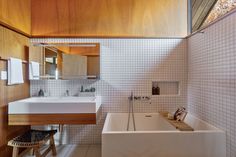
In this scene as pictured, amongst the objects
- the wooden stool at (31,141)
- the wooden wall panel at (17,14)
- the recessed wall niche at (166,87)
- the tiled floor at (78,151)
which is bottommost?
the tiled floor at (78,151)

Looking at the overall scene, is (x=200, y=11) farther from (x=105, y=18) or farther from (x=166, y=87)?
(x=105, y=18)

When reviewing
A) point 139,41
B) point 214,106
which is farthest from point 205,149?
point 139,41

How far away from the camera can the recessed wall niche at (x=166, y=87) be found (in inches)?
128

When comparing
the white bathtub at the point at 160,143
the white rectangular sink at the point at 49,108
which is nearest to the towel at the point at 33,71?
the white rectangular sink at the point at 49,108

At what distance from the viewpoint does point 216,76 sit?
2.31 metres

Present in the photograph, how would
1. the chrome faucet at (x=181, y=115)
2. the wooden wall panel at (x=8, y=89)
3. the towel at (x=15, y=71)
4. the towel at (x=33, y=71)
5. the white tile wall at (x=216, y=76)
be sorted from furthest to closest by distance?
the towel at (x=33, y=71) → the chrome faucet at (x=181, y=115) → the towel at (x=15, y=71) → the wooden wall panel at (x=8, y=89) → the white tile wall at (x=216, y=76)

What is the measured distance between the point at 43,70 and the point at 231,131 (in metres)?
2.79

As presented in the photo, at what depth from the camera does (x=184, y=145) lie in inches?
83.9

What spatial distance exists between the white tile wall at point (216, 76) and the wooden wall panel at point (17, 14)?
263 cm

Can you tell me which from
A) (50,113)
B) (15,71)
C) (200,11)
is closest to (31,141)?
(50,113)

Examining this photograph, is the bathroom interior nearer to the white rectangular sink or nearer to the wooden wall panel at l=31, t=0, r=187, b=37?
the wooden wall panel at l=31, t=0, r=187, b=37

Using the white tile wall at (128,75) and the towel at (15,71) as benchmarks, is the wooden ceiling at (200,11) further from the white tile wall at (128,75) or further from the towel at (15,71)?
the towel at (15,71)

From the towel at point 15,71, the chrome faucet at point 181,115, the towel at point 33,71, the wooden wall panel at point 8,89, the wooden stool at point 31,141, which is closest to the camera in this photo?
the wooden stool at point 31,141

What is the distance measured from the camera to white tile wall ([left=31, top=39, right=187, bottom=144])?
125 inches
